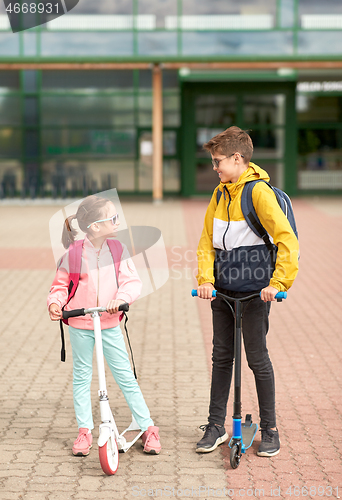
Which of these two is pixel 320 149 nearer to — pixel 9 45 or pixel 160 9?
pixel 160 9

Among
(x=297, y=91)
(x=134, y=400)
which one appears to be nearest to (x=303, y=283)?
(x=134, y=400)

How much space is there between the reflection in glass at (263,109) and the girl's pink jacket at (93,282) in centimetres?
1794

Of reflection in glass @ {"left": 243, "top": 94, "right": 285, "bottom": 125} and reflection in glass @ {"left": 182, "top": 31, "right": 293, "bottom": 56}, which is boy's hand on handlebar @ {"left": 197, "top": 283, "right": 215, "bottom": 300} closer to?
reflection in glass @ {"left": 182, "top": 31, "right": 293, "bottom": 56}

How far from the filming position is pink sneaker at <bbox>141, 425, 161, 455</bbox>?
149 inches

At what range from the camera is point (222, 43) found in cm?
1920

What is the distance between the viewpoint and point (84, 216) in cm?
362

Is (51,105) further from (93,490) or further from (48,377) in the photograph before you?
(93,490)

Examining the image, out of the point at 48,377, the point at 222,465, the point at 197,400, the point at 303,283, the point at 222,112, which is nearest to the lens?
the point at 222,465

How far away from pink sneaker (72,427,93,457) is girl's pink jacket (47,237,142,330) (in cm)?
65

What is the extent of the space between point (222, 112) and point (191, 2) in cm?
348

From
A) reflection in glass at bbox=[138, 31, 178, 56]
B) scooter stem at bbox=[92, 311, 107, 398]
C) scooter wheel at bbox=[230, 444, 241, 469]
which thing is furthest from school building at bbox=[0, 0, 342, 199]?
scooter wheel at bbox=[230, 444, 241, 469]

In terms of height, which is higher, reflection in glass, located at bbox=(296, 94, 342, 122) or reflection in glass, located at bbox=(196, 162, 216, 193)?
reflection in glass, located at bbox=(296, 94, 342, 122)

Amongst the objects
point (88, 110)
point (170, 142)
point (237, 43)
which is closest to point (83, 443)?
point (237, 43)

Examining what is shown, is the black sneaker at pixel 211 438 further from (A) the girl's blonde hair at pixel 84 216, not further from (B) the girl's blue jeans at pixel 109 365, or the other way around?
(A) the girl's blonde hair at pixel 84 216
